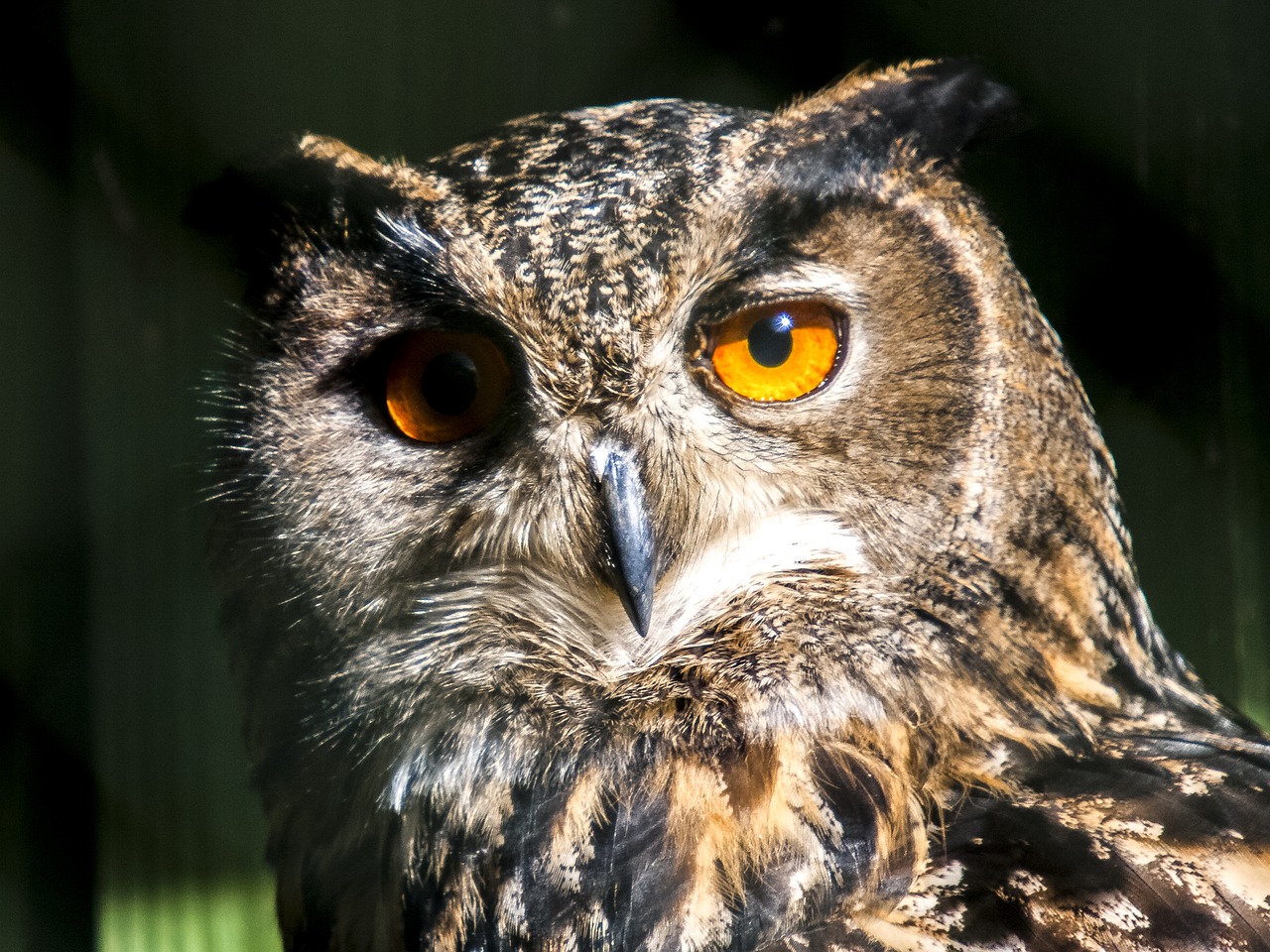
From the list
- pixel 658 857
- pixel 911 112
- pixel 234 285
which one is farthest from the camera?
pixel 234 285

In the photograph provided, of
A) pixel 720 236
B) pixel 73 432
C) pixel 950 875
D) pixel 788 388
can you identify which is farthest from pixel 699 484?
pixel 73 432

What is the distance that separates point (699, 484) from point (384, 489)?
0.31m

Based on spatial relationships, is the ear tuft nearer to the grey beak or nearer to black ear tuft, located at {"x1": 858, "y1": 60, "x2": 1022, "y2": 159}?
black ear tuft, located at {"x1": 858, "y1": 60, "x2": 1022, "y2": 159}

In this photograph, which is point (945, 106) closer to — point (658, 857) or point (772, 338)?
point (772, 338)

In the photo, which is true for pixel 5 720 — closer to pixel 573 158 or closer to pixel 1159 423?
pixel 573 158

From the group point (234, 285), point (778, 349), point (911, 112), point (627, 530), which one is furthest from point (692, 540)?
point (234, 285)

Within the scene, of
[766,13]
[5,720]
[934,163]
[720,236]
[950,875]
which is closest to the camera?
[950,875]

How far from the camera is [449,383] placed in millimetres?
969

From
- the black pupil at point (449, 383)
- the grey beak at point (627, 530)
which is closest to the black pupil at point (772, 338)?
the grey beak at point (627, 530)

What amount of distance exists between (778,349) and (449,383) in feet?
1.02

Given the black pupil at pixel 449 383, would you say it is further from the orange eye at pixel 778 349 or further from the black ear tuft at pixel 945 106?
the black ear tuft at pixel 945 106

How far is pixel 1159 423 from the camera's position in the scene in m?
1.83

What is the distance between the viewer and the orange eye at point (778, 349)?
944 mm

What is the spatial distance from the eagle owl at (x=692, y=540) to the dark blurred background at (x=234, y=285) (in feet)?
0.72
